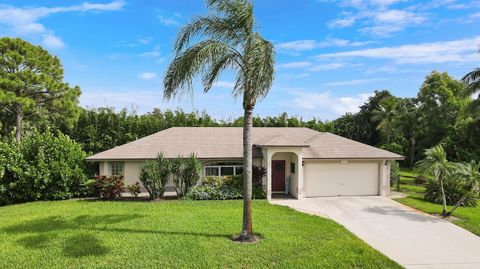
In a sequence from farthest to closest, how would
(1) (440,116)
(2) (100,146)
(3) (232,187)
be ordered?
(1) (440,116) → (2) (100,146) → (3) (232,187)

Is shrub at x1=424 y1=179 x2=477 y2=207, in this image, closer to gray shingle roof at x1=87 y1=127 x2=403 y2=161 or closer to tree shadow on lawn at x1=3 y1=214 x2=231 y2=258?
gray shingle roof at x1=87 y1=127 x2=403 y2=161

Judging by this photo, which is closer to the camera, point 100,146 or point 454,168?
point 454,168

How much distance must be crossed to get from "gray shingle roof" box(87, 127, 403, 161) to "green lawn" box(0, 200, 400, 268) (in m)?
4.55

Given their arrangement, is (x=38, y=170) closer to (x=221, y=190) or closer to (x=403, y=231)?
(x=221, y=190)

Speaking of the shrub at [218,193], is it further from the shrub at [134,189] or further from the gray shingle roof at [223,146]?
the shrub at [134,189]

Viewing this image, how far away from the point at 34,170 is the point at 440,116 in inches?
1691

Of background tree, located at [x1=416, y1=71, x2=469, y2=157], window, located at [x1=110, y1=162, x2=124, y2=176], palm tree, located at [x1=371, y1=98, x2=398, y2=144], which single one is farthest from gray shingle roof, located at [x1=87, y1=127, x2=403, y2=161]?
background tree, located at [x1=416, y1=71, x2=469, y2=157]

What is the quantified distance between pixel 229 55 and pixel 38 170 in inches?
514

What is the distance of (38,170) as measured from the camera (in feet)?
54.1

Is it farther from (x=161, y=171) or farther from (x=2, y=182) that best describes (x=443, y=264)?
(x=2, y=182)

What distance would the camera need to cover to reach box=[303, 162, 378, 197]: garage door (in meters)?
18.8

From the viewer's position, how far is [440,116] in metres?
38.7

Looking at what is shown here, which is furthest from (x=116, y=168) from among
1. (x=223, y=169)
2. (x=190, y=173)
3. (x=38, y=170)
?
(x=223, y=169)

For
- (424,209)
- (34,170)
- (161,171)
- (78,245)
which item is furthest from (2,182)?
(424,209)
